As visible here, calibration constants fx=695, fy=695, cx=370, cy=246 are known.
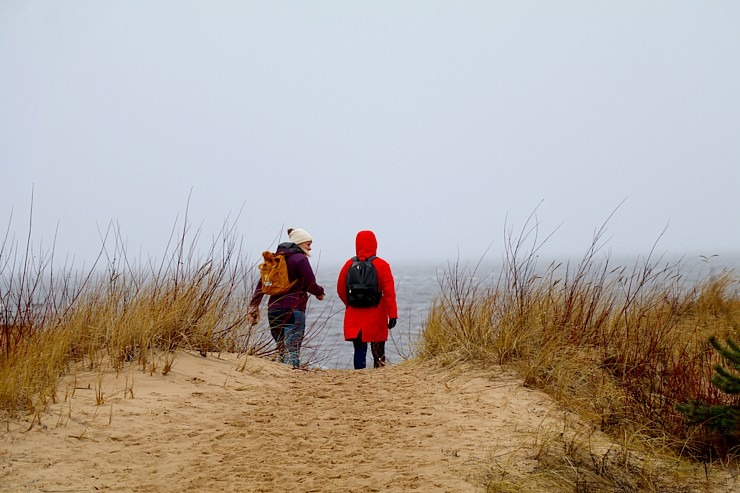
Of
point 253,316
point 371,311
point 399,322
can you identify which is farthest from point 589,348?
point 399,322

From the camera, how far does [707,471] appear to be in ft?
14.8

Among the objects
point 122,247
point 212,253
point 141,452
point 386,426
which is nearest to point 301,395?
point 386,426

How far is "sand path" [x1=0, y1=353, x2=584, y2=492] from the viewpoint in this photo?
153 inches

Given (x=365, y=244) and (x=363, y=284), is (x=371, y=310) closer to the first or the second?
(x=363, y=284)

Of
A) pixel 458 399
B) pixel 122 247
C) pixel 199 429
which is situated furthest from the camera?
pixel 122 247

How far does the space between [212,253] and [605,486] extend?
4.90 m

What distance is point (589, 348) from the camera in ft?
20.9

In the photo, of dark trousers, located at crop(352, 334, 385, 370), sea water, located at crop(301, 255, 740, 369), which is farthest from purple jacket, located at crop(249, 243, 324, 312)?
dark trousers, located at crop(352, 334, 385, 370)

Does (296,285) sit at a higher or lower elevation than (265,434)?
higher

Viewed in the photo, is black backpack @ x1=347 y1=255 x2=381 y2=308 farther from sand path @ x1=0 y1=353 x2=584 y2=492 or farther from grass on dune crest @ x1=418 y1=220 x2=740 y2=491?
sand path @ x1=0 y1=353 x2=584 y2=492

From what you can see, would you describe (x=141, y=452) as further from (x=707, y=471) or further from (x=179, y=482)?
(x=707, y=471)

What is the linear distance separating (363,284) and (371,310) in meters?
0.35

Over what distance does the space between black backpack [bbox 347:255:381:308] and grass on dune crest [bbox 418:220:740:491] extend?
2.59 feet

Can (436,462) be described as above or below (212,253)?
below
